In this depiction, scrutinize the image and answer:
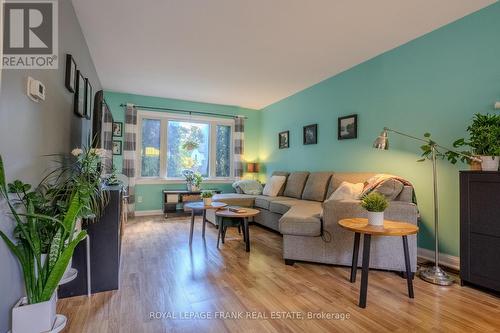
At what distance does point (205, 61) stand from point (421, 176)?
2.98 meters

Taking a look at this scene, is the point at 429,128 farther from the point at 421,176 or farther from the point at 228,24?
the point at 228,24

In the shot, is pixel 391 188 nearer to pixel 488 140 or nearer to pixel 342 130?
pixel 488 140

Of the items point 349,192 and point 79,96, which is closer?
point 79,96

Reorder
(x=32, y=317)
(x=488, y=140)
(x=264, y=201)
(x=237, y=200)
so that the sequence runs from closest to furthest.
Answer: (x=32, y=317) < (x=488, y=140) < (x=264, y=201) < (x=237, y=200)

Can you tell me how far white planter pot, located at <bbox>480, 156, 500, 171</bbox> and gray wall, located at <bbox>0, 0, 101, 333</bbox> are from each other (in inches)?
124

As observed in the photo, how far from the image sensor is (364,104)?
140 inches

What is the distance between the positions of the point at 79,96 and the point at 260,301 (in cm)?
257

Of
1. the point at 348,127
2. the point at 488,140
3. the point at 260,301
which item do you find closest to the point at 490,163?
the point at 488,140

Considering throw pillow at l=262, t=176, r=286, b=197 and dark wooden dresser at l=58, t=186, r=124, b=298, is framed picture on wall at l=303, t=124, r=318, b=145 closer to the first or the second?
throw pillow at l=262, t=176, r=286, b=197

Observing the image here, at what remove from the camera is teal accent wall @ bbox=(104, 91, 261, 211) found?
5.02 m

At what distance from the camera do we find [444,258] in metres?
2.61

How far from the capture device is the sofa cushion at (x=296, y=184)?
432cm

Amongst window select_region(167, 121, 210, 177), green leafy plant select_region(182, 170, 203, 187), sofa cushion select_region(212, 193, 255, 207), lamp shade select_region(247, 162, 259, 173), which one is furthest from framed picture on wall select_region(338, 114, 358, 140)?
window select_region(167, 121, 210, 177)

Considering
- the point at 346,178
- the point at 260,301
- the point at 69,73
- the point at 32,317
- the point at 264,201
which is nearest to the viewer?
the point at 32,317
